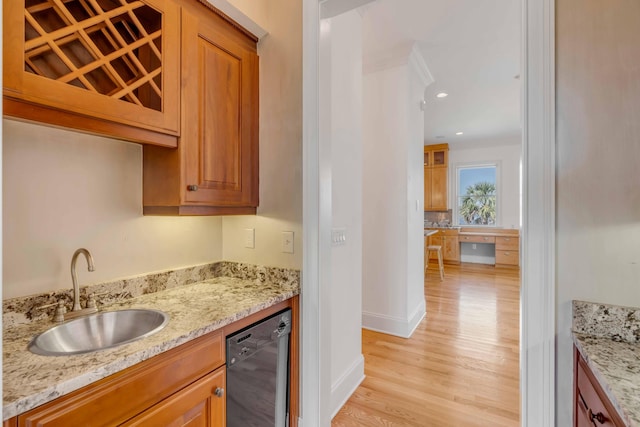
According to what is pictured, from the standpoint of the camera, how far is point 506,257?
6.45m

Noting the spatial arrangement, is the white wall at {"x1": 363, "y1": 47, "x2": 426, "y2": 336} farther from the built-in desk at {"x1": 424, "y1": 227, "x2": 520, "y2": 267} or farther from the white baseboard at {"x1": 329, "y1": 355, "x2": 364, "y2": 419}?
the built-in desk at {"x1": 424, "y1": 227, "x2": 520, "y2": 267}

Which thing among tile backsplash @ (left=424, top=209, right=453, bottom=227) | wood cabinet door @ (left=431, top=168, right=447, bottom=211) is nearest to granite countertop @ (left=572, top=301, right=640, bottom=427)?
wood cabinet door @ (left=431, top=168, right=447, bottom=211)

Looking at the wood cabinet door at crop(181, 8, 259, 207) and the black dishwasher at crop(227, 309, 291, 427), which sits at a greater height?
the wood cabinet door at crop(181, 8, 259, 207)

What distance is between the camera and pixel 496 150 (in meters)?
6.99

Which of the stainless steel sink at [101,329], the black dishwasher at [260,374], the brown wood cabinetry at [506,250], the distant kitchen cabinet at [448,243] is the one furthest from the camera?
the distant kitchen cabinet at [448,243]

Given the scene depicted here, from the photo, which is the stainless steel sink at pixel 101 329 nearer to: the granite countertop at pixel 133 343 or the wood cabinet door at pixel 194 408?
the granite countertop at pixel 133 343

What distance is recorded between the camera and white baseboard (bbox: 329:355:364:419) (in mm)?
1979

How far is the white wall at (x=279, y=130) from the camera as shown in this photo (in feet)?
5.21

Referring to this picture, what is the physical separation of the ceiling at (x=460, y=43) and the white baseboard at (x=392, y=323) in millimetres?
2732

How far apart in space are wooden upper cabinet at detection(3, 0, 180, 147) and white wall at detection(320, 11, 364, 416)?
0.97 m

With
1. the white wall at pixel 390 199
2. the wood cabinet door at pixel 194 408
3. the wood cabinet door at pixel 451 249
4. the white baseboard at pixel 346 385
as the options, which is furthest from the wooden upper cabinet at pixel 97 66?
the wood cabinet door at pixel 451 249

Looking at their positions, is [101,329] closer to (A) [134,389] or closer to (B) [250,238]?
(A) [134,389]


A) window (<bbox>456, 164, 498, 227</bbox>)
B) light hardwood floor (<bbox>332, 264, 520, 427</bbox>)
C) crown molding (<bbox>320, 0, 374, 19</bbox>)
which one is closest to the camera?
crown molding (<bbox>320, 0, 374, 19</bbox>)

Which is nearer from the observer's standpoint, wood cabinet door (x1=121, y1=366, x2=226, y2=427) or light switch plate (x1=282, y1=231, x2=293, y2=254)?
wood cabinet door (x1=121, y1=366, x2=226, y2=427)
